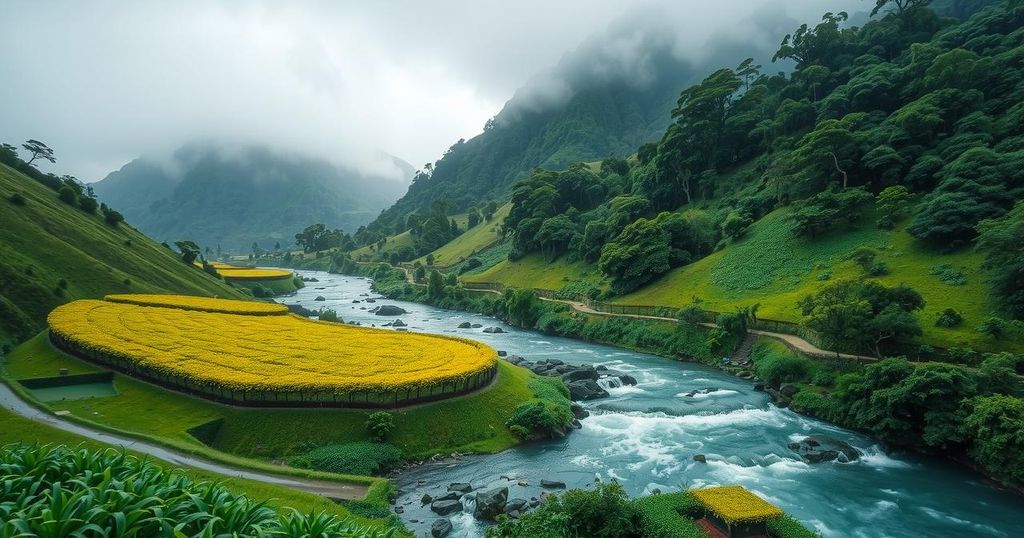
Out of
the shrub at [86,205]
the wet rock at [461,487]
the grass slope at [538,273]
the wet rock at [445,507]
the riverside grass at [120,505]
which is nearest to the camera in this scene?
the riverside grass at [120,505]

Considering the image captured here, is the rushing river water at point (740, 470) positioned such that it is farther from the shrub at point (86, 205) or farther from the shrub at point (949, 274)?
the shrub at point (86, 205)

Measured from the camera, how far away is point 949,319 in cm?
4422

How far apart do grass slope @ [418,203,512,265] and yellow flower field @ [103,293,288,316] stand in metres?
88.6

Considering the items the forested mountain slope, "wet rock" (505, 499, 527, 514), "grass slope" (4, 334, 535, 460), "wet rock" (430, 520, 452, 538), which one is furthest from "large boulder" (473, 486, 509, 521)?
the forested mountain slope

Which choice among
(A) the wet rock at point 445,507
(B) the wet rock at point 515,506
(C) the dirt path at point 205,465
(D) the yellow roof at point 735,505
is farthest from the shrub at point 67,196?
(D) the yellow roof at point 735,505

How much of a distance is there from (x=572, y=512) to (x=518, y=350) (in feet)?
153

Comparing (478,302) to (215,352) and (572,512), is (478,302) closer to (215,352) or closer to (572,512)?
(215,352)

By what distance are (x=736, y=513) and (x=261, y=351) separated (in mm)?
38163

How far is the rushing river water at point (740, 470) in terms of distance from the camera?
91.5 ft

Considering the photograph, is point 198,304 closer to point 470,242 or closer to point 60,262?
point 60,262

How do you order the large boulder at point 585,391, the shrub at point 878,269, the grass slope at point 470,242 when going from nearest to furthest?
the large boulder at point 585,391
the shrub at point 878,269
the grass slope at point 470,242

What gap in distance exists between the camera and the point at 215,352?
42625 millimetres

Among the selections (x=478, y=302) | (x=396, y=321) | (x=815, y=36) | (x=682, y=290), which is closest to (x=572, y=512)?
(x=682, y=290)

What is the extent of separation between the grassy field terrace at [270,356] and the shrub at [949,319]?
38.6 metres
